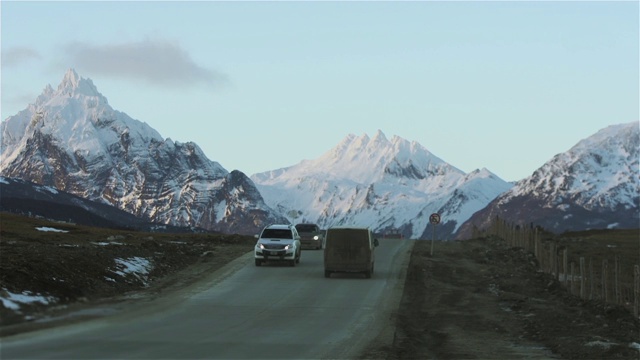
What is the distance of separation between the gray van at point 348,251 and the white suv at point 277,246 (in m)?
6.03

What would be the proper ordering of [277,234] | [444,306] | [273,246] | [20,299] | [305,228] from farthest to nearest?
1. [305,228]
2. [277,234]
3. [273,246]
4. [444,306]
5. [20,299]

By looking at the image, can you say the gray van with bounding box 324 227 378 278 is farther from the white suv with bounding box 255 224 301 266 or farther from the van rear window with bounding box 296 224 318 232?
the van rear window with bounding box 296 224 318 232

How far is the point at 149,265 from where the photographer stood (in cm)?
4662

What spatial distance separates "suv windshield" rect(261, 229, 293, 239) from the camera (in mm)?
53969

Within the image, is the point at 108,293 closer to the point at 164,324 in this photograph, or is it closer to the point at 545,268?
the point at 164,324

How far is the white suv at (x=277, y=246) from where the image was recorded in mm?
52594

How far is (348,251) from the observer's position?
154 ft

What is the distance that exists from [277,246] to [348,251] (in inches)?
284

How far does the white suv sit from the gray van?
603cm

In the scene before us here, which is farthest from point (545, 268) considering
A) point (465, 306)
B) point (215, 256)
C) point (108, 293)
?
point (108, 293)

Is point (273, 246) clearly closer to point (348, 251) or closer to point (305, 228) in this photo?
point (348, 251)

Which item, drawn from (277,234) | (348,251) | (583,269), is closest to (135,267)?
(348,251)

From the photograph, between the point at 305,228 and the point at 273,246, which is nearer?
the point at 273,246

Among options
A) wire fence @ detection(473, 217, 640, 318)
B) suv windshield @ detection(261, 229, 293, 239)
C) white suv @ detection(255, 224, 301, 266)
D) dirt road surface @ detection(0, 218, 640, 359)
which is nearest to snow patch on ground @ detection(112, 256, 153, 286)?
dirt road surface @ detection(0, 218, 640, 359)
